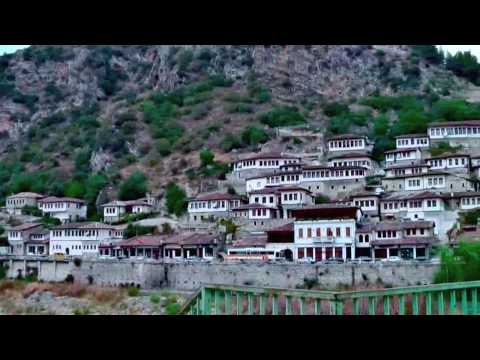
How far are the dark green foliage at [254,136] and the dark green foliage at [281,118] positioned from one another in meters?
2.35

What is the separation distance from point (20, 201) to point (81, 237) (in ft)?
29.1

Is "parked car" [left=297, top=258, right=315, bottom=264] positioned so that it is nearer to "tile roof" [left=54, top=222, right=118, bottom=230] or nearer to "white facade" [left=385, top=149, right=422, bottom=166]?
"white facade" [left=385, top=149, right=422, bottom=166]

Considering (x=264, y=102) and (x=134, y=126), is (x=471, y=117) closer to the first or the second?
(x=264, y=102)

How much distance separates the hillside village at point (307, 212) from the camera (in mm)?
22812

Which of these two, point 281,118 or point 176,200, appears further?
point 281,118

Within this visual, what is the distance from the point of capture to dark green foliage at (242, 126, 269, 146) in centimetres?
3862

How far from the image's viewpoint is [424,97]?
47.2 metres

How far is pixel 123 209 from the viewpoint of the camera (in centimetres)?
Answer: 3203

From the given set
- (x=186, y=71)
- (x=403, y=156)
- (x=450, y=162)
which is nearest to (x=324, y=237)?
(x=450, y=162)

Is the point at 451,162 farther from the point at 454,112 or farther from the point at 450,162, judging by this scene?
the point at 454,112

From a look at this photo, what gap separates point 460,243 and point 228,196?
11.1 m

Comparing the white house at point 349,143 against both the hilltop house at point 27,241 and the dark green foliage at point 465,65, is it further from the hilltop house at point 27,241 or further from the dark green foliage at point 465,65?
the dark green foliage at point 465,65

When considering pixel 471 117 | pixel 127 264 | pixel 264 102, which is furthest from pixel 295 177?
pixel 264 102

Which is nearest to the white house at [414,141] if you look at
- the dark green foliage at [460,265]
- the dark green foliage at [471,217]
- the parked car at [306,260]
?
the dark green foliage at [471,217]
